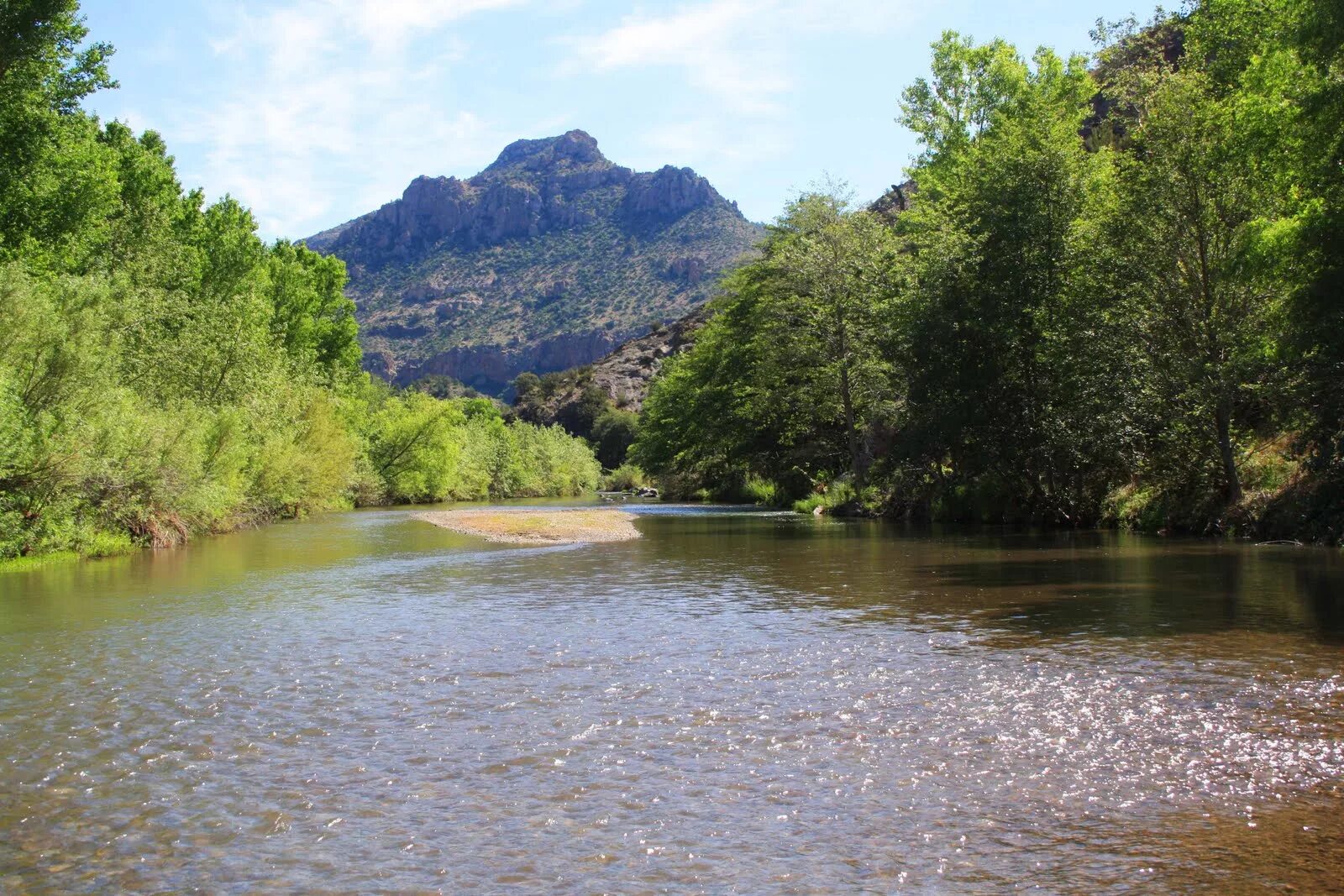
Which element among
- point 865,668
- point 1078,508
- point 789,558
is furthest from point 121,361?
point 1078,508

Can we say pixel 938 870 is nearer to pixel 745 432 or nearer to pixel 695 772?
pixel 695 772

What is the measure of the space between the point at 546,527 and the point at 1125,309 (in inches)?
845

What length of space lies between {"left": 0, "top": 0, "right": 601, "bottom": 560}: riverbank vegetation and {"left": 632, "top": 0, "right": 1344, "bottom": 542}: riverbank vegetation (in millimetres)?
25373

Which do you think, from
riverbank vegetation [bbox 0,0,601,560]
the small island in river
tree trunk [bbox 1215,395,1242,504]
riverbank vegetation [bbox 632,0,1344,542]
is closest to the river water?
riverbank vegetation [bbox 0,0,601,560]

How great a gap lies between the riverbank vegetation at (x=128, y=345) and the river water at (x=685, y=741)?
8.18m

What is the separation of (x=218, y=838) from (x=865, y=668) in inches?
286

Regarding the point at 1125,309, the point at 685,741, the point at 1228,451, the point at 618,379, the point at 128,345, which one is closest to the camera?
the point at 685,741

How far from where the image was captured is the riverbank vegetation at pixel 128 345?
79.5ft

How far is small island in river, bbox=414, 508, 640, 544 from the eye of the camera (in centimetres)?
3447

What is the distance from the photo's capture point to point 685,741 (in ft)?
29.2

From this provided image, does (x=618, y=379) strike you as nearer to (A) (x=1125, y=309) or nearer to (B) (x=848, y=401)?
(B) (x=848, y=401)

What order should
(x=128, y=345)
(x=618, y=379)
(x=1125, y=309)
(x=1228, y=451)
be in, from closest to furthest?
(x=1228, y=451)
(x=1125, y=309)
(x=128, y=345)
(x=618, y=379)

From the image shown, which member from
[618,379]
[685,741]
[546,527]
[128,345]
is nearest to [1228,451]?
[546,527]

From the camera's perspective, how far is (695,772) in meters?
8.05
